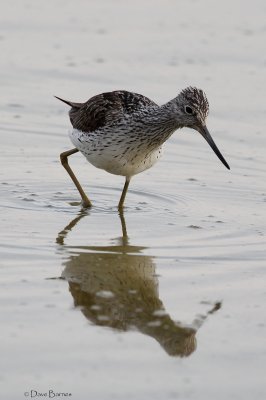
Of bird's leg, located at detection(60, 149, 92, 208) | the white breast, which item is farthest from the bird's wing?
bird's leg, located at detection(60, 149, 92, 208)

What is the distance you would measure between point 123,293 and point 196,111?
8.76 ft

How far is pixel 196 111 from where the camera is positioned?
980 centimetres

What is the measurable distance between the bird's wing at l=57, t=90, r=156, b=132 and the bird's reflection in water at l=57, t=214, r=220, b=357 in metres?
1.56

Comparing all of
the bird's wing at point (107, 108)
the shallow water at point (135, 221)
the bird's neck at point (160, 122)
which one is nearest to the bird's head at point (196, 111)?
the bird's neck at point (160, 122)

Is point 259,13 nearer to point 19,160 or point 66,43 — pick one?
point 66,43

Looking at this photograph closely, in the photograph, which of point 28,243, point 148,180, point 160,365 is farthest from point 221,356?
point 148,180

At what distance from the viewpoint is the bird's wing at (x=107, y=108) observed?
33.7ft

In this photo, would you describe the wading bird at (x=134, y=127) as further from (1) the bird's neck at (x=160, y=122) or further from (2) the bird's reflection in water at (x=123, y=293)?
(2) the bird's reflection in water at (x=123, y=293)

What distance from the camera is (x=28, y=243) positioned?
28.7 feet

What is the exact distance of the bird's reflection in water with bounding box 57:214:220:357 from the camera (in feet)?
23.2

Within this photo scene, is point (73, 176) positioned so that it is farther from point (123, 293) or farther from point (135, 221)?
point (123, 293)

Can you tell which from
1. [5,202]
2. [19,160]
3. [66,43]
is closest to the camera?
[5,202]

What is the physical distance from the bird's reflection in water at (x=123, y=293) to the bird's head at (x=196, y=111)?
1398mm

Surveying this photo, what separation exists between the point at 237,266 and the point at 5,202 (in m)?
2.89
